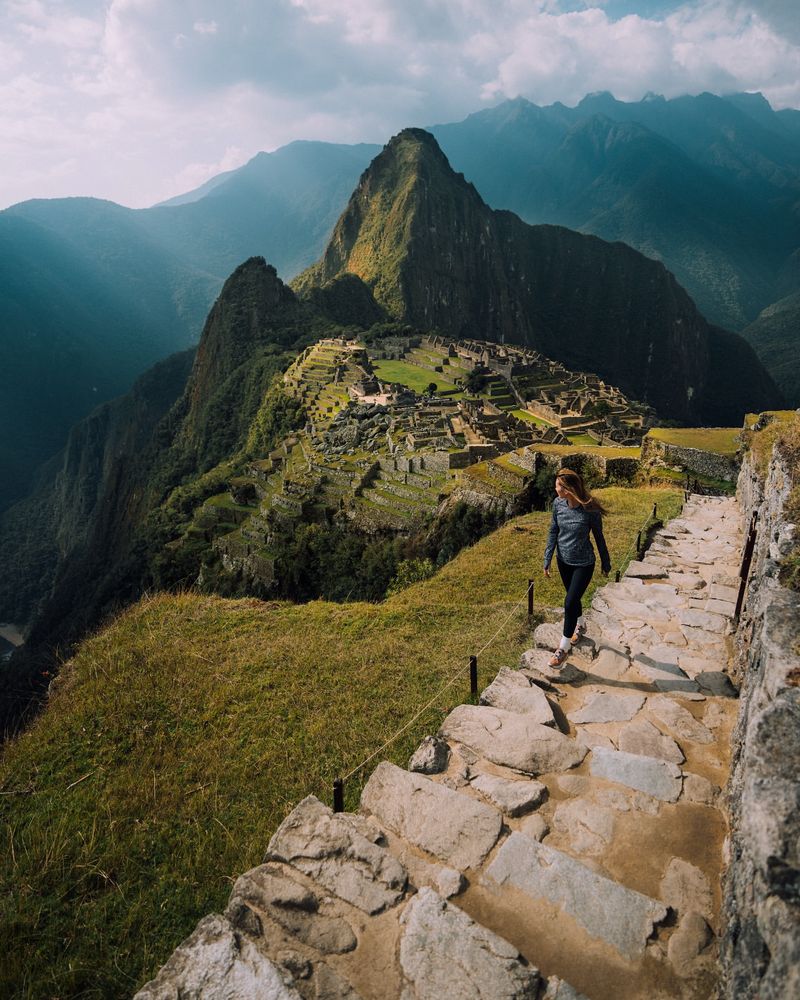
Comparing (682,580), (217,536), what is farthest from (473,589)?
(217,536)

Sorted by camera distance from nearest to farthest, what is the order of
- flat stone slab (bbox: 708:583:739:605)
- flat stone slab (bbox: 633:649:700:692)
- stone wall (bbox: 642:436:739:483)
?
flat stone slab (bbox: 633:649:700:692)
flat stone slab (bbox: 708:583:739:605)
stone wall (bbox: 642:436:739:483)

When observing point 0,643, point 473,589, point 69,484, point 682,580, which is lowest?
point 0,643

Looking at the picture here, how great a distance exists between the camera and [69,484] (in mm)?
128125

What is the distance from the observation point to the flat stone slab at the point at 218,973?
2.23 m

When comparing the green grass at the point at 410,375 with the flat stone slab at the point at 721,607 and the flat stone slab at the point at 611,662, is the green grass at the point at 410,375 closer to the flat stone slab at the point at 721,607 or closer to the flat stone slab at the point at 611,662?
the flat stone slab at the point at 721,607

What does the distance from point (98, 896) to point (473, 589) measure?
6.26 meters

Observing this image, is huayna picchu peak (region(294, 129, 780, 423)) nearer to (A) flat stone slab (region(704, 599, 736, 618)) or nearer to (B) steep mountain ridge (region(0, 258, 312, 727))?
(B) steep mountain ridge (region(0, 258, 312, 727))

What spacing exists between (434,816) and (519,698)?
1368 millimetres

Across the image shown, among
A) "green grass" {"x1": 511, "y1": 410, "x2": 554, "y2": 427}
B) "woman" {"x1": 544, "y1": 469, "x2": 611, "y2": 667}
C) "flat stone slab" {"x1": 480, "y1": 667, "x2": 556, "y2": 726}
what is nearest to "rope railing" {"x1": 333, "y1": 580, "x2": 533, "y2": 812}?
"flat stone slab" {"x1": 480, "y1": 667, "x2": 556, "y2": 726}

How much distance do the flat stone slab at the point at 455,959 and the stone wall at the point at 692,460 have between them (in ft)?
55.2

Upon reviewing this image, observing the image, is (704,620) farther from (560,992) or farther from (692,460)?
(692,460)

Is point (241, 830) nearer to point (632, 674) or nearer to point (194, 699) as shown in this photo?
point (194, 699)

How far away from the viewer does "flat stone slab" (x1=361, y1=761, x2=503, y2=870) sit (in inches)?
116

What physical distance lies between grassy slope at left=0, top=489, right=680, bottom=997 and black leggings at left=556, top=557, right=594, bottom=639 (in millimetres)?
1017
